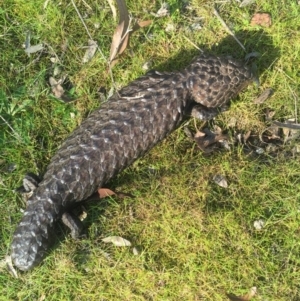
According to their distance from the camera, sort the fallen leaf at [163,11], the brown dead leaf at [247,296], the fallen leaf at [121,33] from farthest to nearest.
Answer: the fallen leaf at [163,11], the brown dead leaf at [247,296], the fallen leaf at [121,33]

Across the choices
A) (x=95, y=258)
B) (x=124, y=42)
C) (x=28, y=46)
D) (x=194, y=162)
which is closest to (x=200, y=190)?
(x=194, y=162)

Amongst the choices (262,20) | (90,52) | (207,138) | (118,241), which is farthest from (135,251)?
(262,20)

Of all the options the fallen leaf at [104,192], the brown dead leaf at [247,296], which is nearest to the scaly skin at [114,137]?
the fallen leaf at [104,192]

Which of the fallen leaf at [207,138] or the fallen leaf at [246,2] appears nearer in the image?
the fallen leaf at [207,138]

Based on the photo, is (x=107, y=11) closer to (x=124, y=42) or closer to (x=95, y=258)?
(x=124, y=42)

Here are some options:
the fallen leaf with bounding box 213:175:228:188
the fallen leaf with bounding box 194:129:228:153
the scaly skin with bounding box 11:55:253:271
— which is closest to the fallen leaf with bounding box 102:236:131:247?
the scaly skin with bounding box 11:55:253:271

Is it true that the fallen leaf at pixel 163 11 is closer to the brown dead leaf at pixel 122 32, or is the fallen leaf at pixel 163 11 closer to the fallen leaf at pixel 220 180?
the brown dead leaf at pixel 122 32
